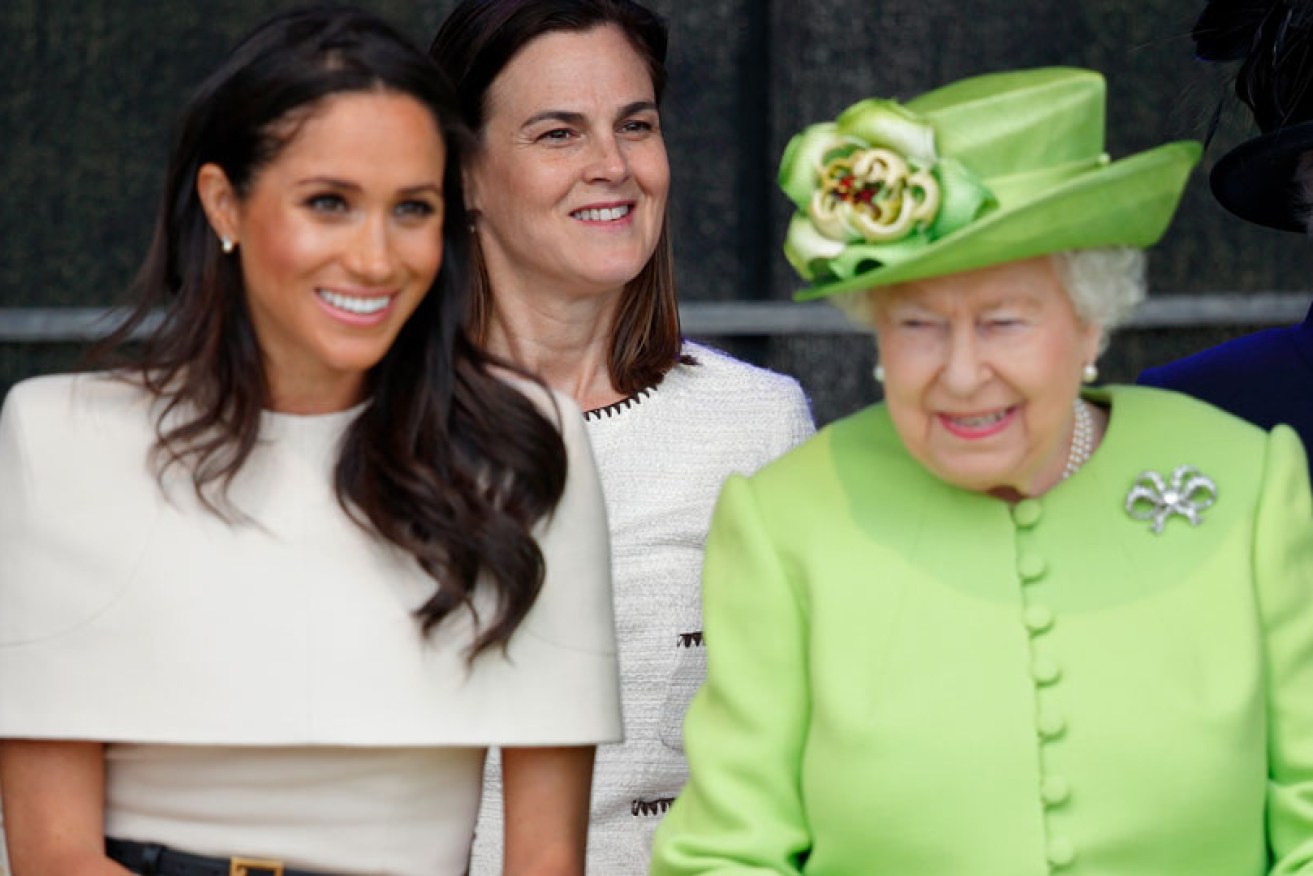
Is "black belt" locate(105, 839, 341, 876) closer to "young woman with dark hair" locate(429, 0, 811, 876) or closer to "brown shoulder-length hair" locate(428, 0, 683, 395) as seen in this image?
"young woman with dark hair" locate(429, 0, 811, 876)

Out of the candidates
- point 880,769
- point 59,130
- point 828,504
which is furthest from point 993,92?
point 59,130

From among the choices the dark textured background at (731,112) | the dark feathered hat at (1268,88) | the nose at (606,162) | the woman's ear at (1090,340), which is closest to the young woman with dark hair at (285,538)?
the woman's ear at (1090,340)

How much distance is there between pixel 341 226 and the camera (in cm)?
297

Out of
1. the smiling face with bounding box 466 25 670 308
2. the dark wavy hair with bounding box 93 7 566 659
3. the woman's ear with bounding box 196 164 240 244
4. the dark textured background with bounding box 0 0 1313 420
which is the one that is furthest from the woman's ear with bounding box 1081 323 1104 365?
the dark textured background with bounding box 0 0 1313 420

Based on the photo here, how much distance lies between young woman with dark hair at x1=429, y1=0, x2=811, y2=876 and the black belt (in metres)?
0.79

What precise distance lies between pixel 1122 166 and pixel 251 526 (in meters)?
1.13

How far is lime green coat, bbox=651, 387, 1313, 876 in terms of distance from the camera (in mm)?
2877

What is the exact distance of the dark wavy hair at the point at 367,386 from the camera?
3008mm

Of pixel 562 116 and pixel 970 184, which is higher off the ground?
pixel 562 116

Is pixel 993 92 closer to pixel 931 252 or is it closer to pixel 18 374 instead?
pixel 931 252

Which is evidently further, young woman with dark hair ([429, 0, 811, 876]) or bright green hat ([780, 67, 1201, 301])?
young woman with dark hair ([429, 0, 811, 876])

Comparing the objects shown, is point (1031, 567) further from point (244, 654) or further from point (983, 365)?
point (244, 654)

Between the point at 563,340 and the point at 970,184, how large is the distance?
4.33 feet

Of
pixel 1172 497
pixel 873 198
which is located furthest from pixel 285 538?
pixel 1172 497
